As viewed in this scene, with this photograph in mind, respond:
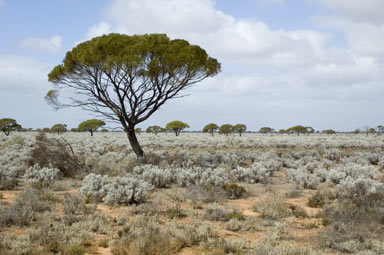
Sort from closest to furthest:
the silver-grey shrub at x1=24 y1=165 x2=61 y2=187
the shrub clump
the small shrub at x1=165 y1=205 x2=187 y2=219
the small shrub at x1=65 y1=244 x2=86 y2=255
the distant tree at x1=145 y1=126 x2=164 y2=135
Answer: the small shrub at x1=65 y1=244 x2=86 y2=255, the small shrub at x1=165 y1=205 x2=187 y2=219, the shrub clump, the silver-grey shrub at x1=24 y1=165 x2=61 y2=187, the distant tree at x1=145 y1=126 x2=164 y2=135

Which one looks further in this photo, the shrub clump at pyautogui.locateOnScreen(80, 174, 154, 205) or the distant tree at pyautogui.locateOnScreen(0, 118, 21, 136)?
the distant tree at pyautogui.locateOnScreen(0, 118, 21, 136)

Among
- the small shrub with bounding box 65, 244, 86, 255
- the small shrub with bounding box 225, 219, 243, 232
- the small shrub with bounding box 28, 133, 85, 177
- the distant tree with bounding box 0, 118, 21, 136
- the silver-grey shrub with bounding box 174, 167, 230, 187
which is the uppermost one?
the distant tree with bounding box 0, 118, 21, 136

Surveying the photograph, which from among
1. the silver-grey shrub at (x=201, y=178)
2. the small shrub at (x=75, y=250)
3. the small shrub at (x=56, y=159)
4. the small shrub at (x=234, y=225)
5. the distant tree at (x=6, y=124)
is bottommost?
the small shrub at (x=234, y=225)

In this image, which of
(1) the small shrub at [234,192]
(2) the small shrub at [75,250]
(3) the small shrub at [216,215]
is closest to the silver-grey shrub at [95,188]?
(3) the small shrub at [216,215]

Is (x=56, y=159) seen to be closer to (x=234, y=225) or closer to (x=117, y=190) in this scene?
(x=117, y=190)

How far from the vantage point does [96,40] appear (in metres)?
15.5

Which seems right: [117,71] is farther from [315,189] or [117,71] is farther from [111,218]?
[315,189]

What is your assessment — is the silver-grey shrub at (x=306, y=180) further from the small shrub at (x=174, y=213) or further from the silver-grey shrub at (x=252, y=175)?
the small shrub at (x=174, y=213)

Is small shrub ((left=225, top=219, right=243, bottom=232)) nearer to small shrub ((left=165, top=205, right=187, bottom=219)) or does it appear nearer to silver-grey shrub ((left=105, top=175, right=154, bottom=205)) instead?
small shrub ((left=165, top=205, right=187, bottom=219))

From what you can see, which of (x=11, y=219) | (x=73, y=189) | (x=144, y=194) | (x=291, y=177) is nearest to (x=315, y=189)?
(x=291, y=177)

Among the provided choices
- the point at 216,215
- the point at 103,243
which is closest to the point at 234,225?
the point at 216,215

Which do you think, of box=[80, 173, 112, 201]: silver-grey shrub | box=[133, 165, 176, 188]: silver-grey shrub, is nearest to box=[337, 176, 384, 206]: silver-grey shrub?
box=[133, 165, 176, 188]: silver-grey shrub

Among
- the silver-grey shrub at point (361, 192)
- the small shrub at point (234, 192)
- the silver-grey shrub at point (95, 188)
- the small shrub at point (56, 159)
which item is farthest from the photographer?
the small shrub at point (56, 159)

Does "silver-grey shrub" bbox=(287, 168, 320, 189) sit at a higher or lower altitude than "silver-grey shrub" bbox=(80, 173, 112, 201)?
lower
